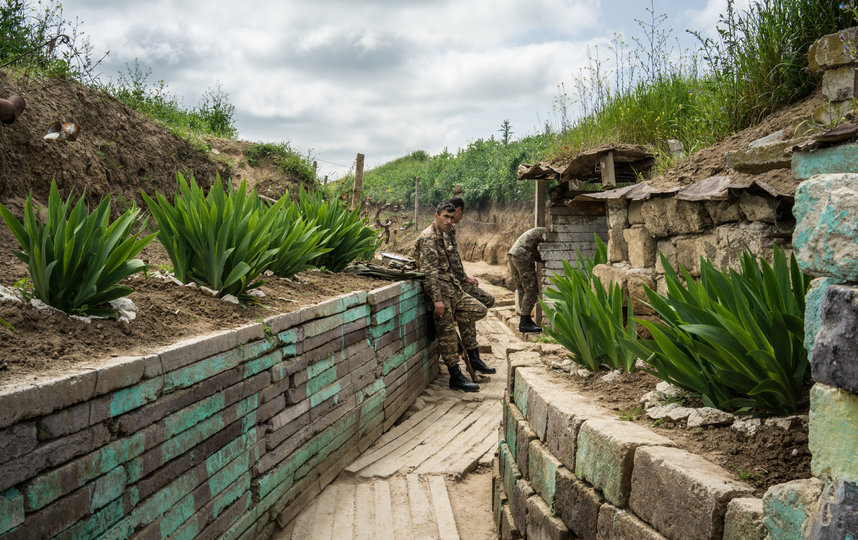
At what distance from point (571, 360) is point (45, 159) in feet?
18.2

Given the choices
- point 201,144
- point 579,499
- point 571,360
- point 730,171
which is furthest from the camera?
point 201,144

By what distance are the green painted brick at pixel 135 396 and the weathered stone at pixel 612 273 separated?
330 cm

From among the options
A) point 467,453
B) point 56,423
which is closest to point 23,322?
point 56,423

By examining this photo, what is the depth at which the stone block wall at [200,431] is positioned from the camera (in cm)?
205

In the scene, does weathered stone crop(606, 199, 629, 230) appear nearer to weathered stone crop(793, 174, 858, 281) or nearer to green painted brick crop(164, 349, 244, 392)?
green painted brick crop(164, 349, 244, 392)

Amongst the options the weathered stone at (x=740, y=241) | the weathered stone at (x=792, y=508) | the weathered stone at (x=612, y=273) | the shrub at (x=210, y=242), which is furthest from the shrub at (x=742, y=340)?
the shrub at (x=210, y=242)

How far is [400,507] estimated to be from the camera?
4.04 meters

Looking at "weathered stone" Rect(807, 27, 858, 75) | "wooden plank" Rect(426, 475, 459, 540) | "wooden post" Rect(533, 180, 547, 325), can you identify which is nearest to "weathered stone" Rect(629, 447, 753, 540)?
"wooden plank" Rect(426, 475, 459, 540)

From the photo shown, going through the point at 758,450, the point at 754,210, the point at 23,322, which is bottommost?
the point at 758,450

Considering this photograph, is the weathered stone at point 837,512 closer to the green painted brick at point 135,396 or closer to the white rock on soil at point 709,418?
the white rock on soil at point 709,418

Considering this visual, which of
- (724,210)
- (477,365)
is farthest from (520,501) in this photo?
(477,365)

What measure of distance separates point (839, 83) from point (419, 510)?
13.2ft

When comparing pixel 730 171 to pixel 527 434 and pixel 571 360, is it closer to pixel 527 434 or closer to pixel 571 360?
pixel 571 360

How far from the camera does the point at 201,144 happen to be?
9.89 meters
